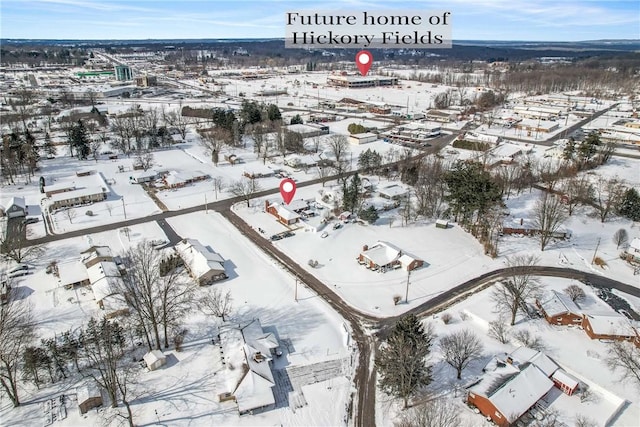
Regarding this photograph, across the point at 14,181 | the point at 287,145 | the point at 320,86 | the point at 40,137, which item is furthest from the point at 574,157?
the point at 320,86

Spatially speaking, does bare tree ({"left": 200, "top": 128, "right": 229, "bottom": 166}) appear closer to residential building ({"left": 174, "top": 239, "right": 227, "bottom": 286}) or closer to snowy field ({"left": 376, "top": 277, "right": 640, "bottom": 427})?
residential building ({"left": 174, "top": 239, "right": 227, "bottom": 286})

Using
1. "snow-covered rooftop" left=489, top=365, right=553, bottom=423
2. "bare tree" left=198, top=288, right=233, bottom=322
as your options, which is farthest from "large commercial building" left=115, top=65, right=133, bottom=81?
"snow-covered rooftop" left=489, top=365, right=553, bottom=423

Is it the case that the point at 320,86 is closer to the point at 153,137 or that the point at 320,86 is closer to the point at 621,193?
the point at 153,137

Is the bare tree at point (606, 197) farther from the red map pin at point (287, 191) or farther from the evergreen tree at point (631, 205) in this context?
the red map pin at point (287, 191)

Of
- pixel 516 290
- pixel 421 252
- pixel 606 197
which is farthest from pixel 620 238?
pixel 421 252

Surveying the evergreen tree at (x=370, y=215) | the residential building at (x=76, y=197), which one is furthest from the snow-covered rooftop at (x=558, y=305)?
the residential building at (x=76, y=197)

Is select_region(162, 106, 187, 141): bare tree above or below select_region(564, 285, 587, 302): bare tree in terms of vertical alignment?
above

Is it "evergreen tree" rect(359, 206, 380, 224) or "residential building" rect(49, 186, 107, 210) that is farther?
"residential building" rect(49, 186, 107, 210)
